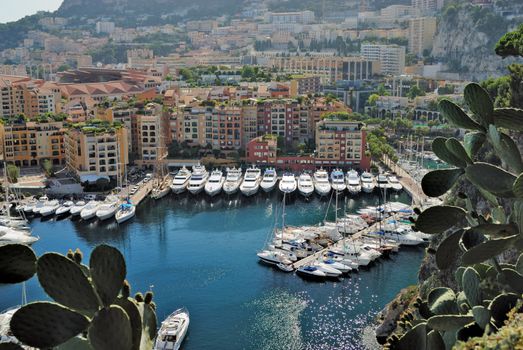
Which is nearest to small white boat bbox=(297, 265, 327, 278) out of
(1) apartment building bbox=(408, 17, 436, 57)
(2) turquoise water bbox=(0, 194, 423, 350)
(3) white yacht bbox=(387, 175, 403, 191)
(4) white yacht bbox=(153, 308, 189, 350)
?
(2) turquoise water bbox=(0, 194, 423, 350)

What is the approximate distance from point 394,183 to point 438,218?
17.3 metres

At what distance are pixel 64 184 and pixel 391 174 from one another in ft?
30.3

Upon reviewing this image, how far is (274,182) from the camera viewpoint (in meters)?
20.3

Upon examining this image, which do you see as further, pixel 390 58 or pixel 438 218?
pixel 390 58

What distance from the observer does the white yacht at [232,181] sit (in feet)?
64.7

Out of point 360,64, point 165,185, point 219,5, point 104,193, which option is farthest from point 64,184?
point 219,5

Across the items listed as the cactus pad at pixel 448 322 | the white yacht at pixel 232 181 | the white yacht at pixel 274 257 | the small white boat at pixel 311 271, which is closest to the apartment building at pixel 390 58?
the white yacht at pixel 232 181

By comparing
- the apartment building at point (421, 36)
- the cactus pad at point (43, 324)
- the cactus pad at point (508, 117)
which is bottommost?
the apartment building at point (421, 36)

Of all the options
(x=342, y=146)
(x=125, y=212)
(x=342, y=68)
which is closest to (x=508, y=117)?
(x=125, y=212)

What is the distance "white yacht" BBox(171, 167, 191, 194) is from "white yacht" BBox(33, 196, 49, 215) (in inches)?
134

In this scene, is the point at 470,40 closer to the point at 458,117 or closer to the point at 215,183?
the point at 215,183

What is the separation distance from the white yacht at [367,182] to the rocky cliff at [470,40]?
2204 centimetres

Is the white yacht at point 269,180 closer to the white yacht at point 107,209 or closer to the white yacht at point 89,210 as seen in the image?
the white yacht at point 107,209

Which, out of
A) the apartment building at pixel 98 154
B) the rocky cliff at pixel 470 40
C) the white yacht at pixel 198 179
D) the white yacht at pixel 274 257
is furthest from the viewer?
the rocky cliff at pixel 470 40
